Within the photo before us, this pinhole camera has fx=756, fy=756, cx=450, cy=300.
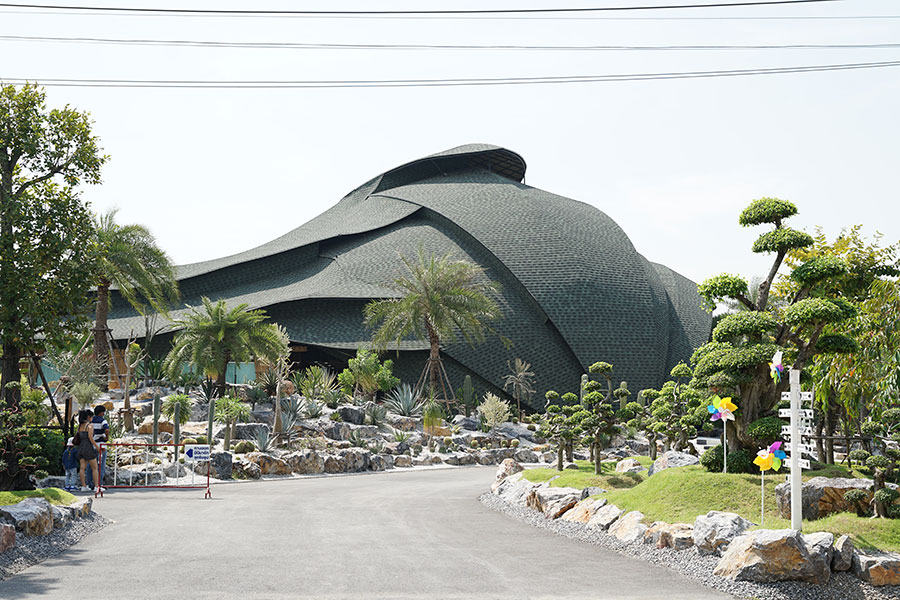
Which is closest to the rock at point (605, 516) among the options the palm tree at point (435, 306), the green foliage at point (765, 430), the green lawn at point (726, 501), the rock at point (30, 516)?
the green lawn at point (726, 501)

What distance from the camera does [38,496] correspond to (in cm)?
1318

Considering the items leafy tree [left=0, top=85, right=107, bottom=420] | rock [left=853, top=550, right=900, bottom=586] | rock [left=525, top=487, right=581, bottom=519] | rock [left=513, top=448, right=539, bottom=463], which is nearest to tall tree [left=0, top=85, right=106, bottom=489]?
leafy tree [left=0, top=85, right=107, bottom=420]

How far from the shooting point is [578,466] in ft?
71.2

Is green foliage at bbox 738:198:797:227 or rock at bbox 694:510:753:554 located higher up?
green foliage at bbox 738:198:797:227

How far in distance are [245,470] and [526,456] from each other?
1400 centimetres

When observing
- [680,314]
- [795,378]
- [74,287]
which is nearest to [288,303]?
[680,314]

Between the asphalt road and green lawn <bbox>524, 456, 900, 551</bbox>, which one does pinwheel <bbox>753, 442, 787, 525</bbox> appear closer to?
green lawn <bbox>524, 456, 900, 551</bbox>

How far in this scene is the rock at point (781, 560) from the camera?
9109 millimetres

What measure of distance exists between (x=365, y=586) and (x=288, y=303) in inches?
1616

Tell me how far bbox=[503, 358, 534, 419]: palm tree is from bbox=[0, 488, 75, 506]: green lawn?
3240cm

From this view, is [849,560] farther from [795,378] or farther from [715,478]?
[715,478]

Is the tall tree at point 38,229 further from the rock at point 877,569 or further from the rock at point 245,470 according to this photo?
the rock at point 877,569

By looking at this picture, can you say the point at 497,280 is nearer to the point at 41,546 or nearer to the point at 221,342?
the point at 221,342

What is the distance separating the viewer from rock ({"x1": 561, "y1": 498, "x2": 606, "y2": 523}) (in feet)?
46.0
